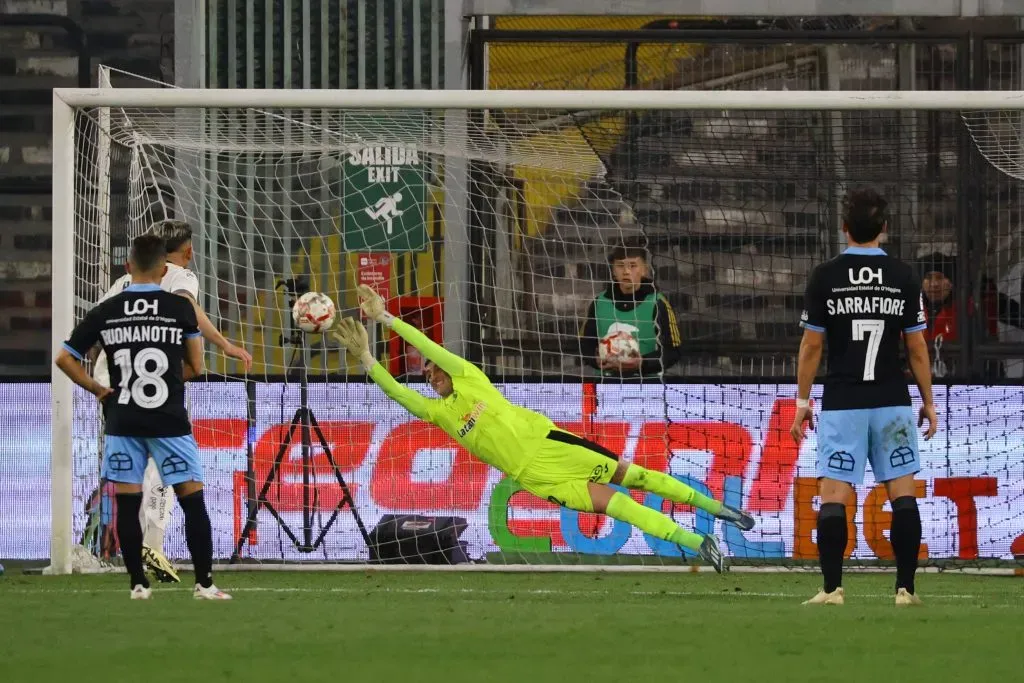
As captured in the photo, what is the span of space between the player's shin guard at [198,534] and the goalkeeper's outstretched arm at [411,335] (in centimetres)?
216

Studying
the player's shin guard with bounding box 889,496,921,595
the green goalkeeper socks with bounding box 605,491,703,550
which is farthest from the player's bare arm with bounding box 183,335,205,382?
the player's shin guard with bounding box 889,496,921,595

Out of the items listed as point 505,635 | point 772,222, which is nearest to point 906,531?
point 505,635

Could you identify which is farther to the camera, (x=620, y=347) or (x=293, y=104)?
(x=620, y=347)

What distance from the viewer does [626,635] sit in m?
6.31

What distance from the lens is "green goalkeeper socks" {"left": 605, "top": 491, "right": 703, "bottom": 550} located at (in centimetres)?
939

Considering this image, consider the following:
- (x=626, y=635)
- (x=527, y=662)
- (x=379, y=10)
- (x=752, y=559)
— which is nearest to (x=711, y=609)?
(x=626, y=635)

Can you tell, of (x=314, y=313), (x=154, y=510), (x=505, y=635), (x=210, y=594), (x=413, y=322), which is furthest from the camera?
(x=413, y=322)

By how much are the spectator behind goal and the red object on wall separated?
1204 millimetres

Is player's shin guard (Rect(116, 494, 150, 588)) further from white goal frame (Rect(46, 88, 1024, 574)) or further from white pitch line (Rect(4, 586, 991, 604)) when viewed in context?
white goal frame (Rect(46, 88, 1024, 574))

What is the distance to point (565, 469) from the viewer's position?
10.1 m

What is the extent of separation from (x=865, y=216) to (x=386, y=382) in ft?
11.5

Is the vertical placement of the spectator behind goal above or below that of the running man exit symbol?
below

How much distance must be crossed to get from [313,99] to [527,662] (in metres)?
5.76

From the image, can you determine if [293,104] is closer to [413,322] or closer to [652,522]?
[413,322]
